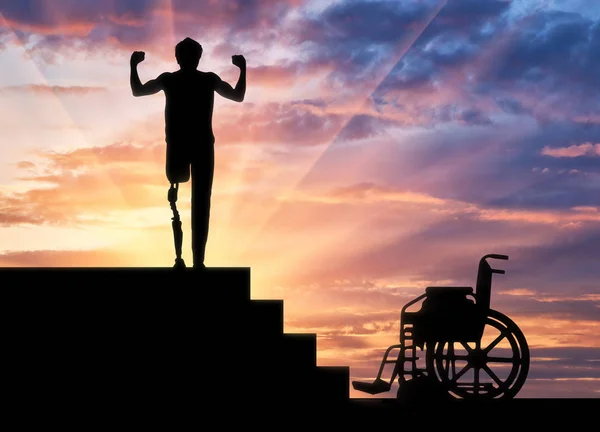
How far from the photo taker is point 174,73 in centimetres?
901

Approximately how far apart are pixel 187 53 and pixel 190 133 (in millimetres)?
850

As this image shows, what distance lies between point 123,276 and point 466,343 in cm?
433

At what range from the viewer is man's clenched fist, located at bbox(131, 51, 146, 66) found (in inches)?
359

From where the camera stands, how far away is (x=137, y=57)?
9156 mm

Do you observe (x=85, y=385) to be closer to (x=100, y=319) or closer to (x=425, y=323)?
(x=100, y=319)

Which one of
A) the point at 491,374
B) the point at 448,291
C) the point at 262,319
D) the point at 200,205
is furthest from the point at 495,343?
the point at 200,205

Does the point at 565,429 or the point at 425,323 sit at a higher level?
the point at 425,323

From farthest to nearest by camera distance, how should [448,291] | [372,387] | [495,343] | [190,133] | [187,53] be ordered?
[495,343]
[448,291]
[372,387]
[187,53]
[190,133]

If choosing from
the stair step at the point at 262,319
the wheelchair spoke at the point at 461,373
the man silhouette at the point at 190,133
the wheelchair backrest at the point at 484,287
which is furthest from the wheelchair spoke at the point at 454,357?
the man silhouette at the point at 190,133

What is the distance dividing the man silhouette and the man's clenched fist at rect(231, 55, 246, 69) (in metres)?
0.33

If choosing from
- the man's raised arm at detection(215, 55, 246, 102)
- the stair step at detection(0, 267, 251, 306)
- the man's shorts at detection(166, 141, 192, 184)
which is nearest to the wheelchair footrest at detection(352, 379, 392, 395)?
the stair step at detection(0, 267, 251, 306)

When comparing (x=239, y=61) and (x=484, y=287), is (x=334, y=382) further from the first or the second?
(x=239, y=61)

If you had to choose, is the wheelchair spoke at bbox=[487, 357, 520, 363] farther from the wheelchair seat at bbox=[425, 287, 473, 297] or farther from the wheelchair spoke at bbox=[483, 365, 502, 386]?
the wheelchair seat at bbox=[425, 287, 473, 297]

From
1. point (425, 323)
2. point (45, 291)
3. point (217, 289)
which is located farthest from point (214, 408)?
point (425, 323)
